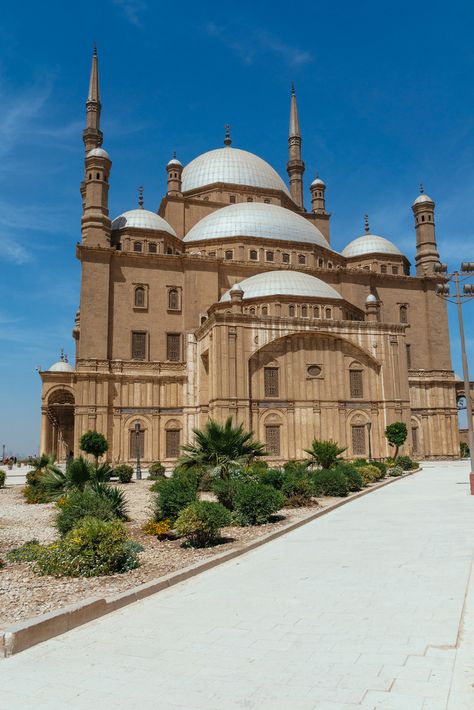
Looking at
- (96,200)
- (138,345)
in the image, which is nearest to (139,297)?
(138,345)

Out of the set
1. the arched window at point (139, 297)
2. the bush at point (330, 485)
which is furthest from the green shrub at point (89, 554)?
the arched window at point (139, 297)

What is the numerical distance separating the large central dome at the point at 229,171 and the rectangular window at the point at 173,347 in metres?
16.3

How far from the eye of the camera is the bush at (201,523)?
32.2 feet

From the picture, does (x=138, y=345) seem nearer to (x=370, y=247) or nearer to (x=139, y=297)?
(x=139, y=297)

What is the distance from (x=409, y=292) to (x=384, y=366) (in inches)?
470

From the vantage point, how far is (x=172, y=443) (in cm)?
3709

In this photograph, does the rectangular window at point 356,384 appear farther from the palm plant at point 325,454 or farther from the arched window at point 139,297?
the arched window at point 139,297

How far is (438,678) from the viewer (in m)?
4.14

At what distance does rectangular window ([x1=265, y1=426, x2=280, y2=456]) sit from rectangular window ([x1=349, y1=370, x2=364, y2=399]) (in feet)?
17.8

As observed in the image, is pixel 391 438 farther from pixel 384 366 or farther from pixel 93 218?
pixel 93 218

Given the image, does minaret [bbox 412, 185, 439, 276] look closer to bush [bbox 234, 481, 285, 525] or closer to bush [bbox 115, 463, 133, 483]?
bush [bbox 115, 463, 133, 483]

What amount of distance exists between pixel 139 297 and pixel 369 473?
849 inches

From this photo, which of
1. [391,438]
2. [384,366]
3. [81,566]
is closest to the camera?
[81,566]

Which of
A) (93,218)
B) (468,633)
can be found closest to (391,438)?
(93,218)
